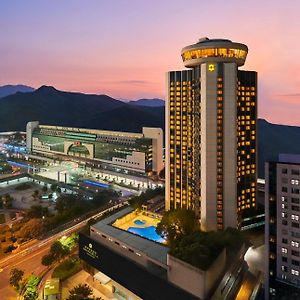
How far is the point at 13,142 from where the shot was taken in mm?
130375

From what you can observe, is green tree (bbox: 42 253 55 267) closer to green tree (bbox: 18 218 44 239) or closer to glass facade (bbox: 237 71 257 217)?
green tree (bbox: 18 218 44 239)

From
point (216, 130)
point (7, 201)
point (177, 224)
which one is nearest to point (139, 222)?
point (177, 224)

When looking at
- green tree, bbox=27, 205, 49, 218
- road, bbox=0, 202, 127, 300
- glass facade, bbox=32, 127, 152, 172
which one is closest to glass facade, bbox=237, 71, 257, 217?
road, bbox=0, 202, 127, 300

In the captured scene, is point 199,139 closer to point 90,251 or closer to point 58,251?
point 90,251

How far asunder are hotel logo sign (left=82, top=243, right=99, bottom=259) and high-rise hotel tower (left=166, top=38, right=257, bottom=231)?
59.3 ft

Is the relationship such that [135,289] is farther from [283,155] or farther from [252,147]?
[252,147]

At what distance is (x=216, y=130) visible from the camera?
44.3 m

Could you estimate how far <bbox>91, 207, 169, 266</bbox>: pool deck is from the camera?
104 feet

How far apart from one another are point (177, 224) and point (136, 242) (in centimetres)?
970

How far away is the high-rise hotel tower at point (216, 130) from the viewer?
44.0 meters

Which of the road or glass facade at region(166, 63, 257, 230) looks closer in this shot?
the road

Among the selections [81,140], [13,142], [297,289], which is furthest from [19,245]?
[13,142]

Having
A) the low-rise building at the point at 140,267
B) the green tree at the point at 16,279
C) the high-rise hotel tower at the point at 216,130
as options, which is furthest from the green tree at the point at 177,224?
the green tree at the point at 16,279

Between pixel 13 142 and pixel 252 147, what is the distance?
11365 centimetres
